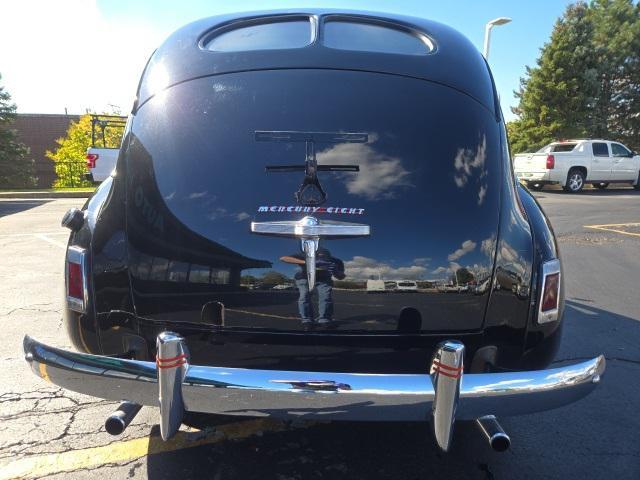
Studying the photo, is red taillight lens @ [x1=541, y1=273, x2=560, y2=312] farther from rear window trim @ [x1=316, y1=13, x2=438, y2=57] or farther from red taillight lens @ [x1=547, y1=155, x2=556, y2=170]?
red taillight lens @ [x1=547, y1=155, x2=556, y2=170]

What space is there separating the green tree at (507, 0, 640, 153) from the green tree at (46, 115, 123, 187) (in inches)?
918

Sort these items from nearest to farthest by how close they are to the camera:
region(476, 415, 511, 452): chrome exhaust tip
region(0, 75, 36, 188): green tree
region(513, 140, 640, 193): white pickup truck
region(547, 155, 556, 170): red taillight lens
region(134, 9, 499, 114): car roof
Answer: region(476, 415, 511, 452): chrome exhaust tip, region(134, 9, 499, 114): car roof, region(547, 155, 556, 170): red taillight lens, region(513, 140, 640, 193): white pickup truck, region(0, 75, 36, 188): green tree

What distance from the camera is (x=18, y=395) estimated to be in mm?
3094

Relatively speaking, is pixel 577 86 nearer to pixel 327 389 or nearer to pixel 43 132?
pixel 327 389

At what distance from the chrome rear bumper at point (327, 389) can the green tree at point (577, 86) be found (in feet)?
88.1

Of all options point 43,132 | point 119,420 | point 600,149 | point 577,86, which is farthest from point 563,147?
A: point 43,132

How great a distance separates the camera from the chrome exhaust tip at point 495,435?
6.35ft

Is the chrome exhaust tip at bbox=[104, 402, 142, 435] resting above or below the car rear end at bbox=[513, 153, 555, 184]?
below

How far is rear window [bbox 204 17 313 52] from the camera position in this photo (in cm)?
243

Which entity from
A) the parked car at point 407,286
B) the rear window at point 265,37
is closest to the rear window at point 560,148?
the rear window at point 265,37

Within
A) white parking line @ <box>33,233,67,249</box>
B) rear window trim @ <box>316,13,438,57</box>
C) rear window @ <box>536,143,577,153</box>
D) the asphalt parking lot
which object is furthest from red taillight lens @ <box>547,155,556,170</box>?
rear window trim @ <box>316,13,438,57</box>

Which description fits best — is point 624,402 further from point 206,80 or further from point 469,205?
point 206,80

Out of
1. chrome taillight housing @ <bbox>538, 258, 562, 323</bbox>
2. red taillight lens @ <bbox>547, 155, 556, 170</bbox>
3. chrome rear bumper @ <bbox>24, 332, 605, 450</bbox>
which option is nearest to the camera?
chrome rear bumper @ <bbox>24, 332, 605, 450</bbox>

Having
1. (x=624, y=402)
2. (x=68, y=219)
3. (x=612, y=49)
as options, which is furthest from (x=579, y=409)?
(x=612, y=49)
